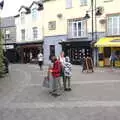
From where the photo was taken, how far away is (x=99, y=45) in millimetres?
42625

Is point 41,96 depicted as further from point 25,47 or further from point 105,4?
point 25,47

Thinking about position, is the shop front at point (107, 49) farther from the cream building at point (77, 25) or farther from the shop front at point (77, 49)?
the shop front at point (77, 49)

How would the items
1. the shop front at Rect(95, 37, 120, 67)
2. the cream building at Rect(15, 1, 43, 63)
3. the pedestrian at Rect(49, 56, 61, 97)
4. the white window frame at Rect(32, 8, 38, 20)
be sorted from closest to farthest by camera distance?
the pedestrian at Rect(49, 56, 61, 97), the shop front at Rect(95, 37, 120, 67), the cream building at Rect(15, 1, 43, 63), the white window frame at Rect(32, 8, 38, 20)

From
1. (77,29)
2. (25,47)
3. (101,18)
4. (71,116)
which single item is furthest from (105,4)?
(71,116)

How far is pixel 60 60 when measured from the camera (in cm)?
1966

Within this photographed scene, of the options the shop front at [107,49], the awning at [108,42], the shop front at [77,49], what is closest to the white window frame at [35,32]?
the shop front at [77,49]

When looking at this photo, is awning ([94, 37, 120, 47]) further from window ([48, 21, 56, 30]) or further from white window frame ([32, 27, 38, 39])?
white window frame ([32, 27, 38, 39])

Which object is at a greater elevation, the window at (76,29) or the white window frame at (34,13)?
the white window frame at (34,13)

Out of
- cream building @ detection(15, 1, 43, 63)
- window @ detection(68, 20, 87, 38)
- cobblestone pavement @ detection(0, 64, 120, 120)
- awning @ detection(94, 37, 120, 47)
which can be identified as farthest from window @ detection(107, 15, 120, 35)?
cobblestone pavement @ detection(0, 64, 120, 120)

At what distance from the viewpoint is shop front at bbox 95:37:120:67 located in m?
41.6

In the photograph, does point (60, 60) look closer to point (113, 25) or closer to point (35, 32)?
point (113, 25)

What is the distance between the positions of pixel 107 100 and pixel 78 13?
3239 centimetres

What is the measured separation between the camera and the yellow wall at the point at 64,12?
44500 mm

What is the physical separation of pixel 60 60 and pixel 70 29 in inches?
1144
